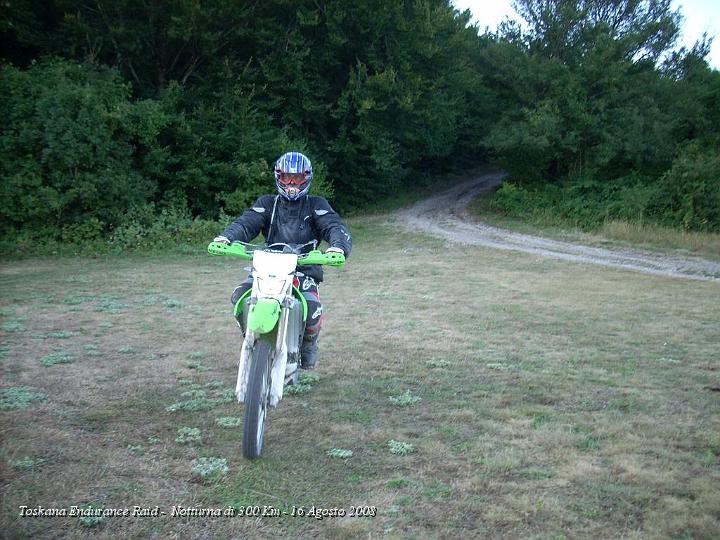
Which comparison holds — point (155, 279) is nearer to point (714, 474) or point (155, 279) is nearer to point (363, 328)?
point (363, 328)

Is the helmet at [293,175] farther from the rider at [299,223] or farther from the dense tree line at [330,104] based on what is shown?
the dense tree line at [330,104]

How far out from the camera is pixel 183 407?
502 cm

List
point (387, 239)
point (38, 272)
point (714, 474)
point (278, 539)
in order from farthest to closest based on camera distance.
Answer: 1. point (387, 239)
2. point (38, 272)
3. point (714, 474)
4. point (278, 539)

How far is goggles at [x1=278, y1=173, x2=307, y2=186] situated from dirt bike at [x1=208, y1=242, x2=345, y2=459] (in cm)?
71

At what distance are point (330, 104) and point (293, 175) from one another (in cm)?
1991

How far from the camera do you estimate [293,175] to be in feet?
17.0

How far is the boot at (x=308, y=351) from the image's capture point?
514cm

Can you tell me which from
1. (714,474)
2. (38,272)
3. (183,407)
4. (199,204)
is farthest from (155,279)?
(714,474)

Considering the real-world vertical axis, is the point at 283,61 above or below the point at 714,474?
above

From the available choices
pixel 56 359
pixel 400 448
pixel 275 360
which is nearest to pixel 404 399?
pixel 400 448

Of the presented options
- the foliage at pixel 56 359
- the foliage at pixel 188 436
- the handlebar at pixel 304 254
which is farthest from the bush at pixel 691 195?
the foliage at pixel 188 436

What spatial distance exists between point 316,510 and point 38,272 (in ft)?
37.0

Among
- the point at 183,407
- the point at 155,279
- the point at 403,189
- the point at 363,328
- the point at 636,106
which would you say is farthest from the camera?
the point at 403,189

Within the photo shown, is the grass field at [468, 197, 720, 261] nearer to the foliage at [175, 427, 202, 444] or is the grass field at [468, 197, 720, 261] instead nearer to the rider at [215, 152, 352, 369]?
the rider at [215, 152, 352, 369]
